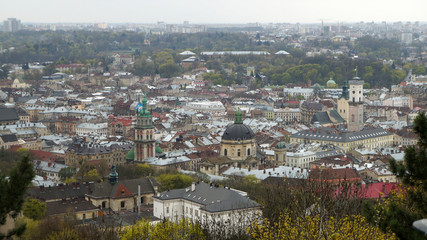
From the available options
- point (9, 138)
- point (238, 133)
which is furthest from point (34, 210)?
point (9, 138)

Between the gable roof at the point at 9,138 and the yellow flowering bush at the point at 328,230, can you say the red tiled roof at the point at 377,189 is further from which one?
the gable roof at the point at 9,138

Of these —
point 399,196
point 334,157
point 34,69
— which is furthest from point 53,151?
point 34,69

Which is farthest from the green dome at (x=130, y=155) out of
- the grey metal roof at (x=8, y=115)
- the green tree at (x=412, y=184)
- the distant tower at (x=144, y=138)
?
the green tree at (x=412, y=184)

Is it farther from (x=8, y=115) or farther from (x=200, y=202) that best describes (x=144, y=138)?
(x=8, y=115)

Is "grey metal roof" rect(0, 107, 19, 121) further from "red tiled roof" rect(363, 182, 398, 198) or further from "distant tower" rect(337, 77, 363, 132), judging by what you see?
"red tiled roof" rect(363, 182, 398, 198)

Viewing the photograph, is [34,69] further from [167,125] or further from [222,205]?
[222,205]

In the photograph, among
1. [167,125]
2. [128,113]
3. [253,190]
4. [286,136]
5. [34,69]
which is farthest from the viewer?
[34,69]
